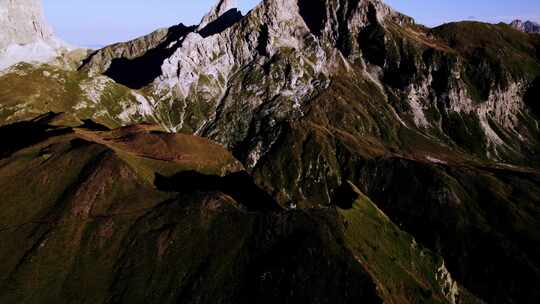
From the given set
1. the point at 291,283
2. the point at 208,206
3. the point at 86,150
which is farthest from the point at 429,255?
the point at 86,150

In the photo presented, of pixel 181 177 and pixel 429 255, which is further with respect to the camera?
pixel 181 177

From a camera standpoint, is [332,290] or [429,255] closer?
[332,290]

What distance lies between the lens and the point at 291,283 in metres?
124

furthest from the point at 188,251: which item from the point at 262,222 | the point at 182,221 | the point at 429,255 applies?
the point at 429,255

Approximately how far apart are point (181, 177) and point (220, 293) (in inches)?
2957

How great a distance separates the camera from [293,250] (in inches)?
5197

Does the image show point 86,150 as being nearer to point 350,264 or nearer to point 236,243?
point 236,243

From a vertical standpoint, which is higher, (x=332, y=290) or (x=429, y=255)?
(x=332, y=290)

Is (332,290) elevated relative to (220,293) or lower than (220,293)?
elevated

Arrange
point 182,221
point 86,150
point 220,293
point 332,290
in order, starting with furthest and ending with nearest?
1. point 86,150
2. point 182,221
3. point 220,293
4. point 332,290

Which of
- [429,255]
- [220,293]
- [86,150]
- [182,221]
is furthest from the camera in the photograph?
[86,150]

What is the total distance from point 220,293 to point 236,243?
1686 centimetres

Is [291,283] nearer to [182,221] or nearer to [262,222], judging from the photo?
[262,222]

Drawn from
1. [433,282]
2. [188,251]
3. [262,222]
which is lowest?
[433,282]
